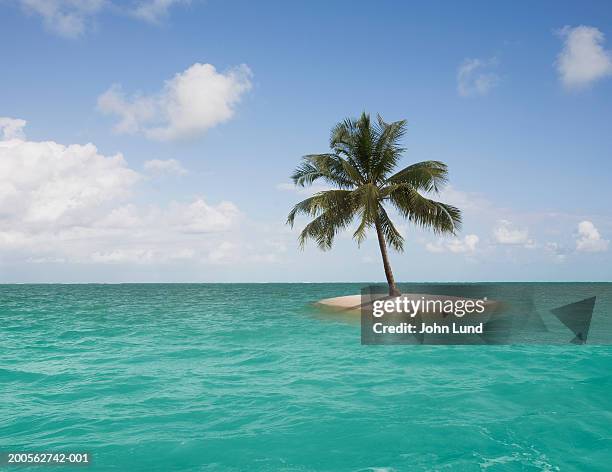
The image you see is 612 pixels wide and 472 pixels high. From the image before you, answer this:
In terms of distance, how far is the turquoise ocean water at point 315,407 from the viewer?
6133 millimetres

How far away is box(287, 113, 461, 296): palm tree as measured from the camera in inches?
1011

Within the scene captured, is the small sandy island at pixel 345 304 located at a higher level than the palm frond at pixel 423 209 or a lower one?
lower

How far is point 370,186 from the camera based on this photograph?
25.0 metres

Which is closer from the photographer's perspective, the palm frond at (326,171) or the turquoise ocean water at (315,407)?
the turquoise ocean water at (315,407)

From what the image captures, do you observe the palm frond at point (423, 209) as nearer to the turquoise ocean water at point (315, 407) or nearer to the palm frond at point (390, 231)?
the palm frond at point (390, 231)

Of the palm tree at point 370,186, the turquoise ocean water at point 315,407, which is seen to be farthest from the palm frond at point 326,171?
the turquoise ocean water at point 315,407

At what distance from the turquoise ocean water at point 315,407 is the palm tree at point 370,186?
12.0 metres

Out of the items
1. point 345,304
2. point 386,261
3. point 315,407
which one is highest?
point 386,261

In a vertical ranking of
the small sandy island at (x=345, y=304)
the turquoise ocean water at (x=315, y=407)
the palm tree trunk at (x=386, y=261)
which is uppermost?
the palm tree trunk at (x=386, y=261)

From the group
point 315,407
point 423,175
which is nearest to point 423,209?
point 423,175

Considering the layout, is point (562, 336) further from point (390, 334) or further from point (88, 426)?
point (88, 426)

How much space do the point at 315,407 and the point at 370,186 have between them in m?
18.2

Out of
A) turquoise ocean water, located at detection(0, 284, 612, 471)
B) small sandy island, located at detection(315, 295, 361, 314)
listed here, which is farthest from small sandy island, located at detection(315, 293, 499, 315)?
turquoise ocean water, located at detection(0, 284, 612, 471)

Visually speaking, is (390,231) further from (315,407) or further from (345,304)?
(315,407)
